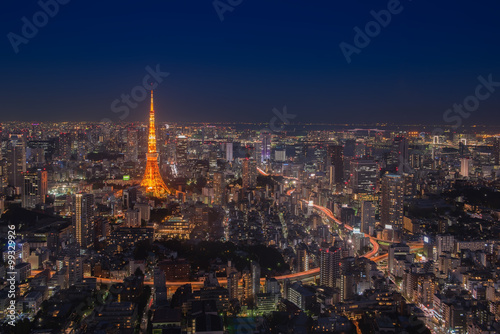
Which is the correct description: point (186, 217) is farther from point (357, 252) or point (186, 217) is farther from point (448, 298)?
point (448, 298)

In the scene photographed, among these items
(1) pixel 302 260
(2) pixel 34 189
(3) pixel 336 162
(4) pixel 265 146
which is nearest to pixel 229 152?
(4) pixel 265 146

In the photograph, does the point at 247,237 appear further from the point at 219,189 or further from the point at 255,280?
the point at 219,189

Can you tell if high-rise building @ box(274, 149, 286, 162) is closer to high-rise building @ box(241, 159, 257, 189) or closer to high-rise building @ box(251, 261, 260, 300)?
high-rise building @ box(241, 159, 257, 189)

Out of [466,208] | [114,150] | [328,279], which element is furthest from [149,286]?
[114,150]

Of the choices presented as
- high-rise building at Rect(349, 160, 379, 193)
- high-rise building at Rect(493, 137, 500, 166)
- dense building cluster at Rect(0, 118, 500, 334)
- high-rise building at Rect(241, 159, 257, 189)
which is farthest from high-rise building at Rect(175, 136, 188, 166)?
high-rise building at Rect(493, 137, 500, 166)

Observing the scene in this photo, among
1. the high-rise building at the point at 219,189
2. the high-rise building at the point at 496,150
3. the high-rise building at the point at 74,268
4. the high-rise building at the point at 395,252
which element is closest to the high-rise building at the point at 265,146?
the high-rise building at the point at 219,189

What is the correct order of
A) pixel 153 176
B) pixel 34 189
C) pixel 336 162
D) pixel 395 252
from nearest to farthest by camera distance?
pixel 395 252, pixel 34 189, pixel 153 176, pixel 336 162
